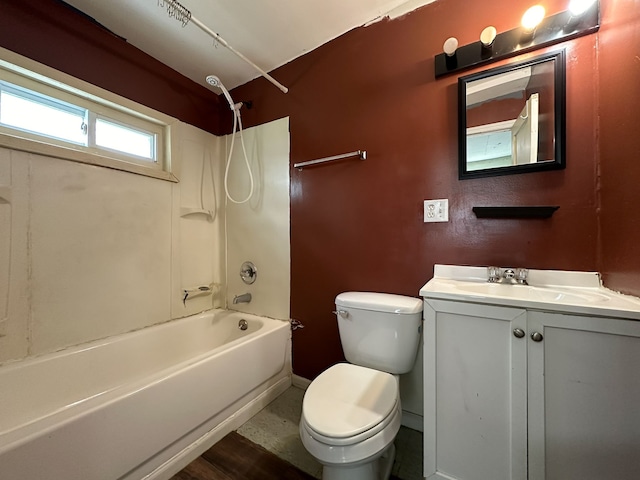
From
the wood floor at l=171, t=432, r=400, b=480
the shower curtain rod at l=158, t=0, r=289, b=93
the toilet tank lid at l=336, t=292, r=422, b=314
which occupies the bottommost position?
the wood floor at l=171, t=432, r=400, b=480

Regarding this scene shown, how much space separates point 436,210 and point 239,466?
1.62m

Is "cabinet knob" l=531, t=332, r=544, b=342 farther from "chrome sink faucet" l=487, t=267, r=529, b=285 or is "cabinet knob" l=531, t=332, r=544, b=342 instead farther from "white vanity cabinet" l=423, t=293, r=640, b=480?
"chrome sink faucet" l=487, t=267, r=529, b=285

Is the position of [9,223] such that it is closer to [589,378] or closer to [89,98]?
[89,98]

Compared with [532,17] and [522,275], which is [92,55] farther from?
[522,275]

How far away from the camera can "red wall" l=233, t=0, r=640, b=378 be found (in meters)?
1.04

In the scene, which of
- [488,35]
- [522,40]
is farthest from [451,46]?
[522,40]

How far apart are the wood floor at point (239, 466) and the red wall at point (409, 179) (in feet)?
1.98

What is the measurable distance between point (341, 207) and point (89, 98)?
1694 mm

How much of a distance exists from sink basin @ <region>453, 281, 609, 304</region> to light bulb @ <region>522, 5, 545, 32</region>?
1.14 metres

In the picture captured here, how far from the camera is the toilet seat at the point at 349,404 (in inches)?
34.5

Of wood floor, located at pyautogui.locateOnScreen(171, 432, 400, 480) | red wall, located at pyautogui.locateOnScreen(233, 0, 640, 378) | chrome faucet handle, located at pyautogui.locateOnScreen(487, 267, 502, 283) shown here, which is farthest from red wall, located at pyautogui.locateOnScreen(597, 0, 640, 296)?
wood floor, located at pyautogui.locateOnScreen(171, 432, 400, 480)

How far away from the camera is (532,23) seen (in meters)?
1.10

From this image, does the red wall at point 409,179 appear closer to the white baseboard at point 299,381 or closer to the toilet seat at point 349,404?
the white baseboard at point 299,381

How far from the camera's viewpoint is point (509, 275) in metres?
1.14
